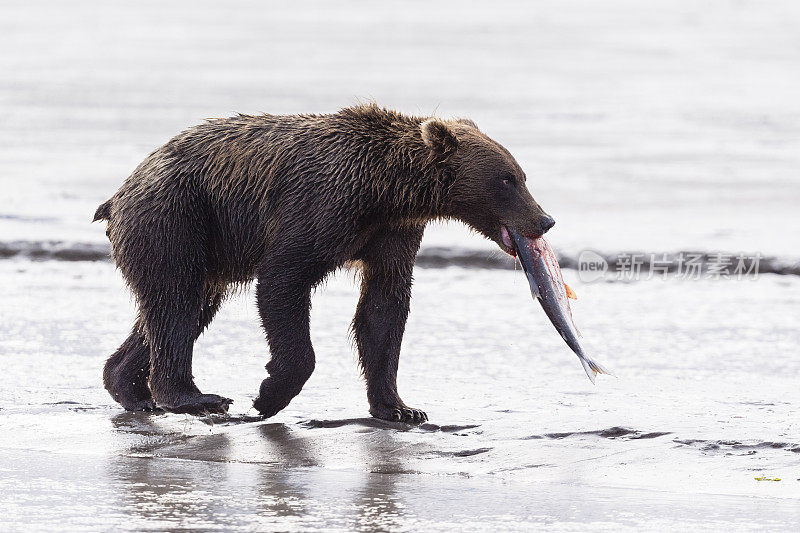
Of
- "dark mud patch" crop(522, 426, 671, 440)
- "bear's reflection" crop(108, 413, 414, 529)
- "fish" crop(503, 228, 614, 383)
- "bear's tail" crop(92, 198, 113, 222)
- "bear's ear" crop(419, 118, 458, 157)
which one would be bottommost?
"bear's reflection" crop(108, 413, 414, 529)

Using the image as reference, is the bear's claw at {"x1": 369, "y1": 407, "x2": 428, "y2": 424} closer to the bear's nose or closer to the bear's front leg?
the bear's front leg

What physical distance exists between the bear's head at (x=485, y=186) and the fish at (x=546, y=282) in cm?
6

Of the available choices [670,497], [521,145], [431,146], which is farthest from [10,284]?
[521,145]

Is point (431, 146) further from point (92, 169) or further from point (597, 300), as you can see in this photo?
point (92, 169)

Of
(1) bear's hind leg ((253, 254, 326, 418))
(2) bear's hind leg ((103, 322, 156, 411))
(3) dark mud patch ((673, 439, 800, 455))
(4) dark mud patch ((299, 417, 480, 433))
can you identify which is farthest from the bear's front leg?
(3) dark mud patch ((673, 439, 800, 455))

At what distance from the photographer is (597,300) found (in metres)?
10.2

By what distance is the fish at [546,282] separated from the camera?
6.53m

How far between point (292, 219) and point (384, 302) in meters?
0.71

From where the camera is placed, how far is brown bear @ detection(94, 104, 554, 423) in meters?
6.59

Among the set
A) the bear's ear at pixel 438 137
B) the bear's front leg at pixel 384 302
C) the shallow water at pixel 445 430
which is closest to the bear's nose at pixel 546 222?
the bear's ear at pixel 438 137

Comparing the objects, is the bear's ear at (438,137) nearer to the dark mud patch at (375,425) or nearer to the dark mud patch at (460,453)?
the dark mud patch at (375,425)

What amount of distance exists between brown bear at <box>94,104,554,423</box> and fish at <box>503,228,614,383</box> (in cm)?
7

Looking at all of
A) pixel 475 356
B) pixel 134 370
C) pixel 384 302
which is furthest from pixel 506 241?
pixel 134 370

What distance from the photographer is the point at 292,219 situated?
6.63 metres
